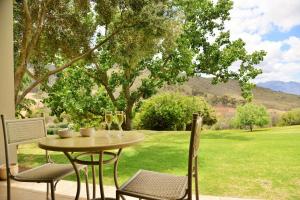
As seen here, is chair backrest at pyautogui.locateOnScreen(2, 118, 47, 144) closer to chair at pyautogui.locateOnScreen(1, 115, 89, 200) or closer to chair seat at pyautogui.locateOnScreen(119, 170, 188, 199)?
chair at pyautogui.locateOnScreen(1, 115, 89, 200)

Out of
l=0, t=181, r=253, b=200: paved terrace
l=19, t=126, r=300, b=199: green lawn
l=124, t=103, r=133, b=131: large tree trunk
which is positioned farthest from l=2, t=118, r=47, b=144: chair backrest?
l=124, t=103, r=133, b=131: large tree trunk

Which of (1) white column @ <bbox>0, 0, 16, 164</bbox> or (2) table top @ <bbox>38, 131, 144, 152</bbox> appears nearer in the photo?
(2) table top @ <bbox>38, 131, 144, 152</bbox>

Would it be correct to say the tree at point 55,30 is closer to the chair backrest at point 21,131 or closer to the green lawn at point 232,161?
the green lawn at point 232,161

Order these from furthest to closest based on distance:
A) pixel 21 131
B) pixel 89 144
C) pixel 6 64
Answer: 1. pixel 6 64
2. pixel 21 131
3. pixel 89 144

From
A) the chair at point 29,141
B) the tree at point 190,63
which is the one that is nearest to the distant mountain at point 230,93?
the tree at point 190,63

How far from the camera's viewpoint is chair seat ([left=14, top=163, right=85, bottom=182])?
2383 millimetres

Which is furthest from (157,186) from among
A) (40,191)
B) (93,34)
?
(93,34)

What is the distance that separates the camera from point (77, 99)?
9.65 meters

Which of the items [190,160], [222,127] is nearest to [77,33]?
[190,160]

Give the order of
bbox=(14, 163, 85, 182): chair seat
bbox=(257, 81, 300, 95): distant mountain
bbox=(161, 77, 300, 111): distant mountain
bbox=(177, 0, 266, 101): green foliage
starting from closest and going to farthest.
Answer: bbox=(14, 163, 85, 182): chair seat, bbox=(177, 0, 266, 101): green foliage, bbox=(161, 77, 300, 111): distant mountain, bbox=(257, 81, 300, 95): distant mountain

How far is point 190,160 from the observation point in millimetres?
1884

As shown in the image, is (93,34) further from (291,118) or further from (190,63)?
(291,118)

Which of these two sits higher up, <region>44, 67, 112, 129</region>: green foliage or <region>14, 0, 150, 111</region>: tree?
<region>14, 0, 150, 111</region>: tree

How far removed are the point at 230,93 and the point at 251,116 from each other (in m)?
1.39
